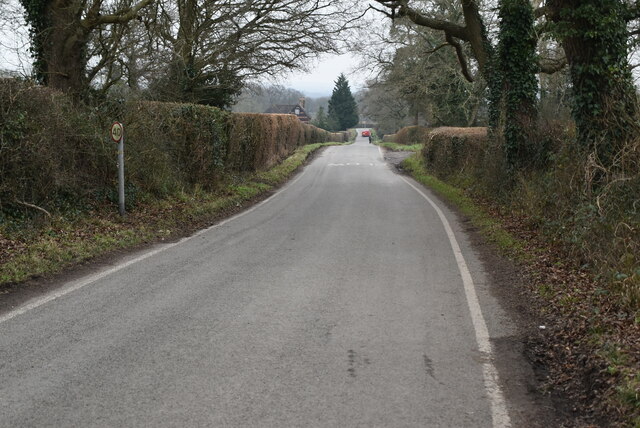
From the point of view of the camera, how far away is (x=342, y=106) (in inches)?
4210

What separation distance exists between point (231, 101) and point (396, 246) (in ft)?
61.8

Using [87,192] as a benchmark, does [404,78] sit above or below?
above

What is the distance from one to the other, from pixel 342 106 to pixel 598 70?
98083 mm

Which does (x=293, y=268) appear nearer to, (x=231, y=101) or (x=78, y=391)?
(x=78, y=391)

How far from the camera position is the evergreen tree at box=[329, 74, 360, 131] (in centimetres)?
10675

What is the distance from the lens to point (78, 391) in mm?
4371

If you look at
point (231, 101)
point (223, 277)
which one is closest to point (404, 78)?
point (231, 101)

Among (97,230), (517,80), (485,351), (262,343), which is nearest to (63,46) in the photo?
(97,230)

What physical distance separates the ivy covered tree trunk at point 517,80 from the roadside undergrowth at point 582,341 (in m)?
5.94

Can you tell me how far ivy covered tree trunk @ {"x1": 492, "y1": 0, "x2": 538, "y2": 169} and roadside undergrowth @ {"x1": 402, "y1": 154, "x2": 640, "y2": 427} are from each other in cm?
594

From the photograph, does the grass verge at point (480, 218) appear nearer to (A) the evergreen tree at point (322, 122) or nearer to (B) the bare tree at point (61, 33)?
(B) the bare tree at point (61, 33)

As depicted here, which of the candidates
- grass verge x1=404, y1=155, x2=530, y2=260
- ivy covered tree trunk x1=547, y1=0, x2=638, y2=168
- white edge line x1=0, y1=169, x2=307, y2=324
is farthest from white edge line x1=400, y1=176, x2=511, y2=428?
white edge line x1=0, y1=169, x2=307, y2=324

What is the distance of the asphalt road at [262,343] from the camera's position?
4168 millimetres

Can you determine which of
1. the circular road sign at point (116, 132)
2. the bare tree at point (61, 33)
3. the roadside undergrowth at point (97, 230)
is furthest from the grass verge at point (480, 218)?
the bare tree at point (61, 33)
